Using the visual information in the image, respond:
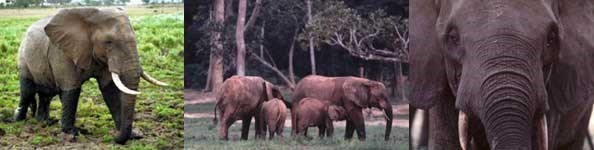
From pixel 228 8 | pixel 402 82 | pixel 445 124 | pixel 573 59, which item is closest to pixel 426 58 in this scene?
pixel 445 124

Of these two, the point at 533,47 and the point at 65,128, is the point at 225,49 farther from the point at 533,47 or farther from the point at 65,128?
the point at 533,47

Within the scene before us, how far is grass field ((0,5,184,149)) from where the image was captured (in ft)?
22.4

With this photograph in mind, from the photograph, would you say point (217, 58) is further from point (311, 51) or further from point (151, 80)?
point (311, 51)

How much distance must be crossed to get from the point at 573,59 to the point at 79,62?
371cm

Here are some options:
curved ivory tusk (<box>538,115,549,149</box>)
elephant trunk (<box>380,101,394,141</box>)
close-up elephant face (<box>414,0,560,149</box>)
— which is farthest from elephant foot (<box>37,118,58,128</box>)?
curved ivory tusk (<box>538,115,549,149</box>)

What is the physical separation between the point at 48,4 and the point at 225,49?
1.22m

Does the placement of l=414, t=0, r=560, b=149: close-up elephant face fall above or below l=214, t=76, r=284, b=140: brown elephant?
above

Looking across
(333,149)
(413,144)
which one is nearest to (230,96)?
(333,149)

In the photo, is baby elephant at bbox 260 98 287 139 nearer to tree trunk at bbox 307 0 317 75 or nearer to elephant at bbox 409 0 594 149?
tree trunk at bbox 307 0 317 75

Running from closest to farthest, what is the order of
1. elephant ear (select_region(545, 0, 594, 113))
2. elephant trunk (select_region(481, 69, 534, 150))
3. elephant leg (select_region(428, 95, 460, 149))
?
elephant trunk (select_region(481, 69, 534, 150)), elephant ear (select_region(545, 0, 594, 113)), elephant leg (select_region(428, 95, 460, 149))

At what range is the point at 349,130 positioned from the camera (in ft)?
22.0

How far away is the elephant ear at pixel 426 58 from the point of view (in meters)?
4.14

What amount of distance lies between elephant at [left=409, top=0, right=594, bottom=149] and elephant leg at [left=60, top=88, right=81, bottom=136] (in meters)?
3.14

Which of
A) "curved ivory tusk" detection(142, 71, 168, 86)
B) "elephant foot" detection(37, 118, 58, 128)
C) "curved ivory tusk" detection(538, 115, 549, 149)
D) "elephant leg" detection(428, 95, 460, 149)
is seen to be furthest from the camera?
"elephant foot" detection(37, 118, 58, 128)
